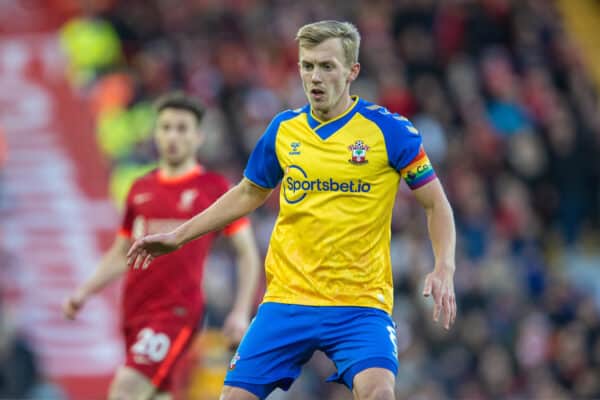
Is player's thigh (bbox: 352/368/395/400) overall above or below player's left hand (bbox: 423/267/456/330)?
below

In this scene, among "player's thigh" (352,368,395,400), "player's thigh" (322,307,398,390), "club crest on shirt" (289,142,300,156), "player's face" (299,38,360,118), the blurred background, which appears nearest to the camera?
"player's thigh" (352,368,395,400)

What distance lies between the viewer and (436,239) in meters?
6.74

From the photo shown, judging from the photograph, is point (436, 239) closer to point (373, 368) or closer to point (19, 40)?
point (373, 368)

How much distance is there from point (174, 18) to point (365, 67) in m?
4.02

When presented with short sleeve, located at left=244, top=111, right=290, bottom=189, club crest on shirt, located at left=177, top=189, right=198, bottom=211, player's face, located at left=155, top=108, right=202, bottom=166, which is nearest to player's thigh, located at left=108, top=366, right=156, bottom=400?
club crest on shirt, located at left=177, top=189, right=198, bottom=211

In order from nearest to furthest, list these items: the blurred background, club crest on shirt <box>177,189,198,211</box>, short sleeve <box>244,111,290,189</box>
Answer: short sleeve <box>244,111,290,189</box>
club crest on shirt <box>177,189,198,211</box>
the blurred background

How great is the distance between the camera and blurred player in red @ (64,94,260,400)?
873cm

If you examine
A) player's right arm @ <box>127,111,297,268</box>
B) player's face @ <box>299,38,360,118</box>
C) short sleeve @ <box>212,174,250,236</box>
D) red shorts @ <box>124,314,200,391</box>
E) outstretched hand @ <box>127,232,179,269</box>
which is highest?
player's face @ <box>299,38,360,118</box>

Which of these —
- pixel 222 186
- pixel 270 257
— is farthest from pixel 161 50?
pixel 270 257

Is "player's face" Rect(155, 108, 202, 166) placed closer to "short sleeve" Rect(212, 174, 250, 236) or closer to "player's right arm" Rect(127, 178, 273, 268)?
"short sleeve" Rect(212, 174, 250, 236)

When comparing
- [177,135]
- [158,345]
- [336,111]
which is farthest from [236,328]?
[336,111]

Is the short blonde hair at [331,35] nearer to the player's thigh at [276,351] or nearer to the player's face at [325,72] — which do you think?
the player's face at [325,72]

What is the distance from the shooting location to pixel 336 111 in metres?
6.96

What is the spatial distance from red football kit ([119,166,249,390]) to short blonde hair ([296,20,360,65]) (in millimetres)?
2450
